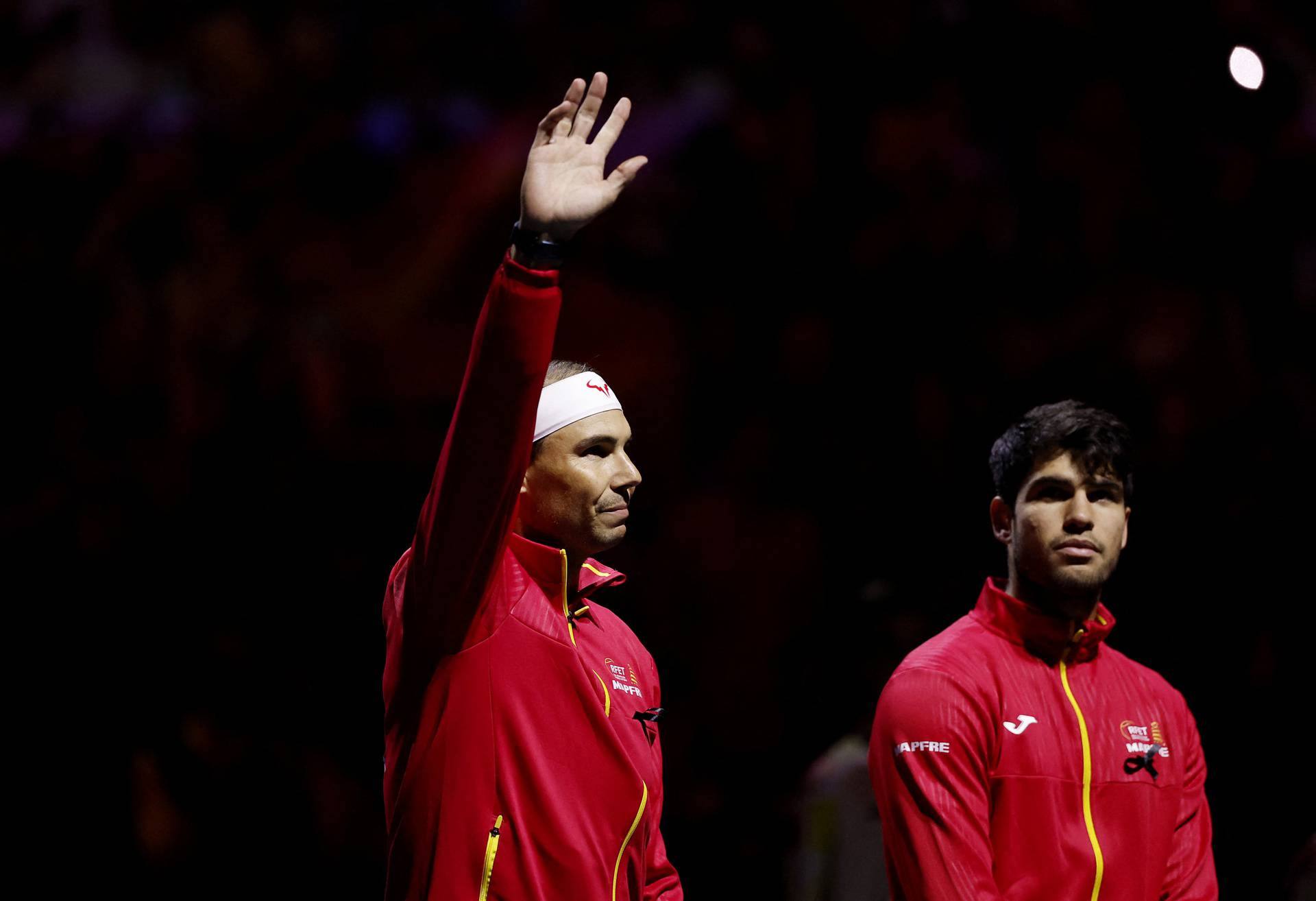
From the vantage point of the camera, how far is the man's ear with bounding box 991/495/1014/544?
9.07 feet

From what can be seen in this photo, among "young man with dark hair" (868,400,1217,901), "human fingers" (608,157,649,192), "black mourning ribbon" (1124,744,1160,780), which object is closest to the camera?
"human fingers" (608,157,649,192)

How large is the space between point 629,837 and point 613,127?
109 cm

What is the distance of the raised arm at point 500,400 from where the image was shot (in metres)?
1.68

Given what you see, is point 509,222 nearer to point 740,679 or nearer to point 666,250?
point 666,250

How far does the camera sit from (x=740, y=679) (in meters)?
4.51

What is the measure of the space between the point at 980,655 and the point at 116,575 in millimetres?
2861

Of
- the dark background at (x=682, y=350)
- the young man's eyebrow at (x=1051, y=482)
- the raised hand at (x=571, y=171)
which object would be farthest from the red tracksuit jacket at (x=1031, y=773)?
the raised hand at (x=571, y=171)

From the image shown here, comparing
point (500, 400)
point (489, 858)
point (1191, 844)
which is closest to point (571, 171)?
point (500, 400)

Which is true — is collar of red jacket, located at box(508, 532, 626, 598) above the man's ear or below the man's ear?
below

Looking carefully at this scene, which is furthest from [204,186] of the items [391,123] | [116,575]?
[116,575]

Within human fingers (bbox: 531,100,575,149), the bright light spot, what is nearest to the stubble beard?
human fingers (bbox: 531,100,575,149)

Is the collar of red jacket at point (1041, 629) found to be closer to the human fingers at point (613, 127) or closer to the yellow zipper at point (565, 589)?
the yellow zipper at point (565, 589)

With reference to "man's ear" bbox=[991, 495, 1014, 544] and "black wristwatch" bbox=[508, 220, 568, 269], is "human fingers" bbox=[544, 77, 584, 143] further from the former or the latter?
"man's ear" bbox=[991, 495, 1014, 544]

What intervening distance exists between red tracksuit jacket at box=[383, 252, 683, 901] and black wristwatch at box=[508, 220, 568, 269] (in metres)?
0.02
